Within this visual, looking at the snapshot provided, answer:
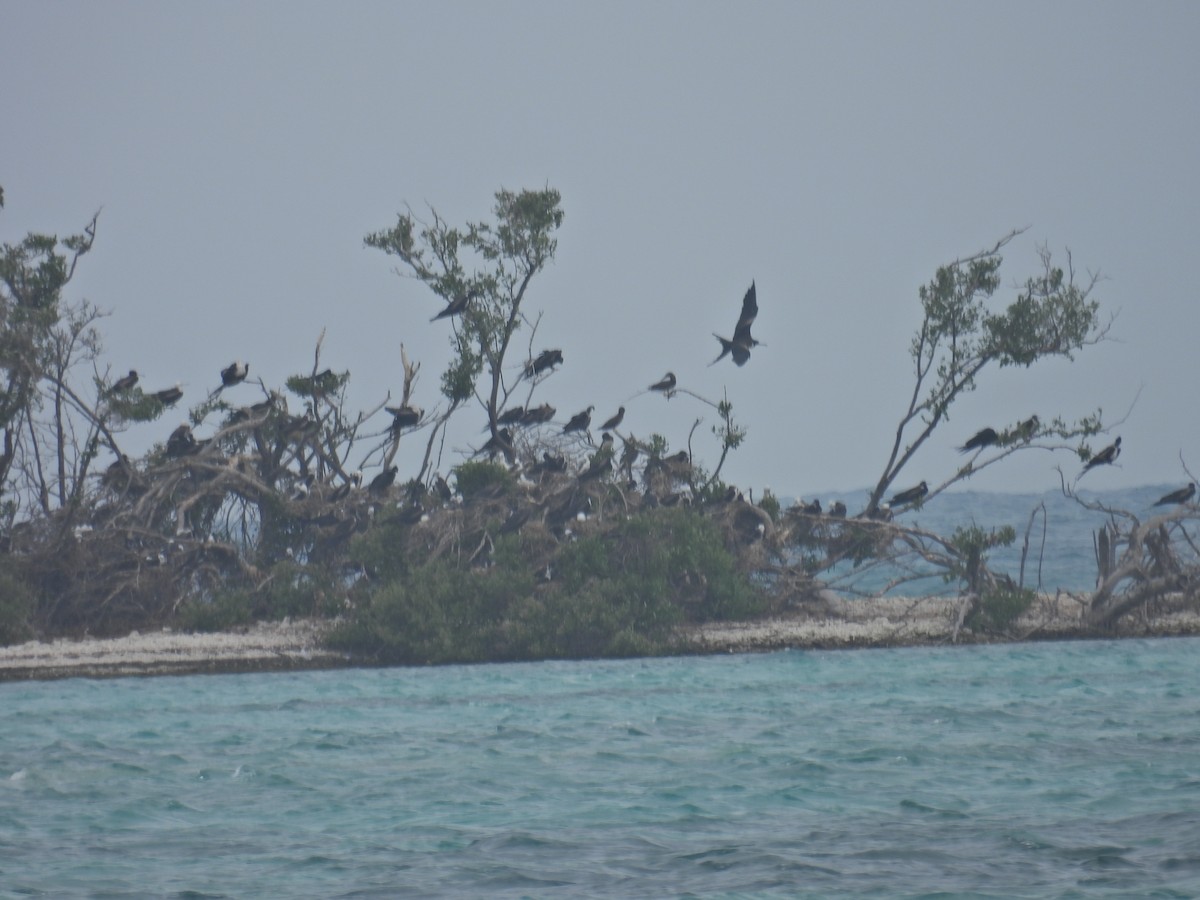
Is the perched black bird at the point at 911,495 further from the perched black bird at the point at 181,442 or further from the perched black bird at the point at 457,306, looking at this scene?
the perched black bird at the point at 181,442

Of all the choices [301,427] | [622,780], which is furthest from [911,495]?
[622,780]

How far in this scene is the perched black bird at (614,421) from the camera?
26.1m

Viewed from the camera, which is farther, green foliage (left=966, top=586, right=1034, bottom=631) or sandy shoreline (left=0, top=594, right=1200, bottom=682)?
green foliage (left=966, top=586, right=1034, bottom=631)

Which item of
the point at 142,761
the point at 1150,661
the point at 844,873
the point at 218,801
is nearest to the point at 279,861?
the point at 218,801

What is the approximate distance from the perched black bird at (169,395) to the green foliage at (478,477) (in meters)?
5.04

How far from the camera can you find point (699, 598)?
25016 millimetres

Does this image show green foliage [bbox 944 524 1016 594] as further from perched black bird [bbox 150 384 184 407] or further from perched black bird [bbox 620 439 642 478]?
perched black bird [bbox 150 384 184 407]

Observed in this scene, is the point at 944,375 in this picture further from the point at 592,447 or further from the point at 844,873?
the point at 844,873

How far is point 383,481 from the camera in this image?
26.1 metres

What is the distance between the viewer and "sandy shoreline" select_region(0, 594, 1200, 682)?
22.0 meters

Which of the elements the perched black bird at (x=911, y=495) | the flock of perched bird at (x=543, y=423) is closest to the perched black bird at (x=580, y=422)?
the flock of perched bird at (x=543, y=423)

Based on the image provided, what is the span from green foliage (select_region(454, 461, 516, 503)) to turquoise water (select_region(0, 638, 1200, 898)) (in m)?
4.09

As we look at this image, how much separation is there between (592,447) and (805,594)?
408 centimetres

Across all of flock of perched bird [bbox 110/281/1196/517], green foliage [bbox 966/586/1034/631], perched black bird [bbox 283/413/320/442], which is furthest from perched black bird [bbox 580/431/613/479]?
green foliage [bbox 966/586/1034/631]
